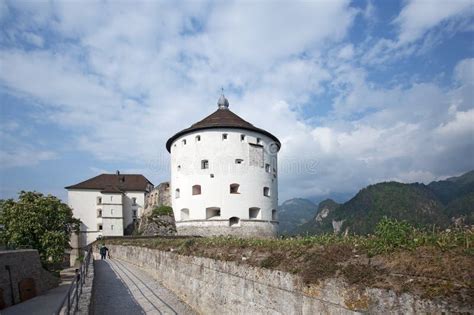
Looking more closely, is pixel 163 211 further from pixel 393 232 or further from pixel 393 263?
pixel 393 263

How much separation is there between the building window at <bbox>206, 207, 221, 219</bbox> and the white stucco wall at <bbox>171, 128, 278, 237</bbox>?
0.44 m

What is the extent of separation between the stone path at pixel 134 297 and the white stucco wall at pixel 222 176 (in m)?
13.2

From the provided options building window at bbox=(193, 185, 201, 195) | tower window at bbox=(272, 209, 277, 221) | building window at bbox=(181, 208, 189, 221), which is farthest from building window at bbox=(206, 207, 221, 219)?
tower window at bbox=(272, 209, 277, 221)

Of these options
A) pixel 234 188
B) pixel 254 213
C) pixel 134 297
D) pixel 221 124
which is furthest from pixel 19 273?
pixel 221 124

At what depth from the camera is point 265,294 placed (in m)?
6.13

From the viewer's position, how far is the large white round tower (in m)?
28.2

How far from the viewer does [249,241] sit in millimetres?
7809

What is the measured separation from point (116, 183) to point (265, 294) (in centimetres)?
5001

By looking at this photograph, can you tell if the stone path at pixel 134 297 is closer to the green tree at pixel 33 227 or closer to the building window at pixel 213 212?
the building window at pixel 213 212

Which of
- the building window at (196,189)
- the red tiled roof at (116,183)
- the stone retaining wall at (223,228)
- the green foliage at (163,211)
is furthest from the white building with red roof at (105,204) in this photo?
the building window at (196,189)

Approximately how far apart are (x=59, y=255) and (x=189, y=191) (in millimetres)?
12439

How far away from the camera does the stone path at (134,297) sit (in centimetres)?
994

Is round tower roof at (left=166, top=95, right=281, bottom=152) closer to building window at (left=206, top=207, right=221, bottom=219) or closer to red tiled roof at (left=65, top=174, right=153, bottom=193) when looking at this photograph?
building window at (left=206, top=207, right=221, bottom=219)

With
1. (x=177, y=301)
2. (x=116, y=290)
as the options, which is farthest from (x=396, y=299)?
(x=116, y=290)
